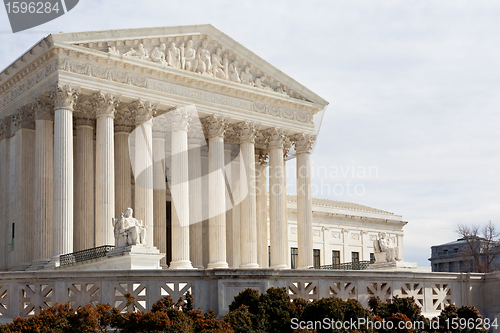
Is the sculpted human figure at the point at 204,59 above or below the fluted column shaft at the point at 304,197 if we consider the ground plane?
above

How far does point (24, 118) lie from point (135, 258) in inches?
589

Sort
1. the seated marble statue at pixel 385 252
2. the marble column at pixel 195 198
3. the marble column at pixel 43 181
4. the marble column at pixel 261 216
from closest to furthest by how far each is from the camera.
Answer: the marble column at pixel 43 181 < the seated marble statue at pixel 385 252 < the marble column at pixel 195 198 < the marble column at pixel 261 216

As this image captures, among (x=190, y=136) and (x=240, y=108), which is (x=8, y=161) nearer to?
(x=190, y=136)

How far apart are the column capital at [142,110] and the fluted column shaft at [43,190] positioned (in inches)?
211

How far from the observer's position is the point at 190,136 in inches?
1892

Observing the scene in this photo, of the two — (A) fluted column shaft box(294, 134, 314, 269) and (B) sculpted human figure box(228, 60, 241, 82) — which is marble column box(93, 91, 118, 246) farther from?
(A) fluted column shaft box(294, 134, 314, 269)

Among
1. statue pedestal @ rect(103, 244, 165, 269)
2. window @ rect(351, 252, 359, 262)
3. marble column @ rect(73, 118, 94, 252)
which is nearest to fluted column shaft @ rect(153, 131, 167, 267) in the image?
marble column @ rect(73, 118, 94, 252)

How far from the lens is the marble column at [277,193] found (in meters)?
48.6

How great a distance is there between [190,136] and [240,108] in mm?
4391

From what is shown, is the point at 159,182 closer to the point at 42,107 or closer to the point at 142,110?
the point at 142,110

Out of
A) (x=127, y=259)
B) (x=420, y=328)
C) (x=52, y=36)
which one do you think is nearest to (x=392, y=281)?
(x=420, y=328)

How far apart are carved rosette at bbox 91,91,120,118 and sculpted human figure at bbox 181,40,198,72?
636 centimetres

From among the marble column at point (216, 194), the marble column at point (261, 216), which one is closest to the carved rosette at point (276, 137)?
the marble column at point (216, 194)

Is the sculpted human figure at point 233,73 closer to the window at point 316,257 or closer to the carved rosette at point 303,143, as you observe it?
the carved rosette at point 303,143
